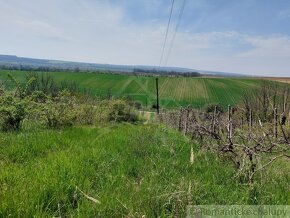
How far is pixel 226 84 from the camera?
75125 millimetres

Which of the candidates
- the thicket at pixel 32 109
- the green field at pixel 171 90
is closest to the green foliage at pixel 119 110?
the thicket at pixel 32 109

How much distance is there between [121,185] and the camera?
129 inches

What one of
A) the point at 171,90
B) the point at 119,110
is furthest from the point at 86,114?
the point at 171,90

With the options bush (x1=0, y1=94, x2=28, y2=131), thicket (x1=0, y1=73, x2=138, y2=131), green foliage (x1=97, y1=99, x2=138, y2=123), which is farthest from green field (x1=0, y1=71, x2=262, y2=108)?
bush (x1=0, y1=94, x2=28, y2=131)

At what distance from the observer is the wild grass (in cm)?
259

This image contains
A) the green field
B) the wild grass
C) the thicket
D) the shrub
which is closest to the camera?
the wild grass

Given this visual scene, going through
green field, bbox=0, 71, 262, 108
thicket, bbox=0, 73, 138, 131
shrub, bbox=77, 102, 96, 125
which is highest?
thicket, bbox=0, 73, 138, 131

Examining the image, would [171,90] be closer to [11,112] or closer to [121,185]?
[11,112]

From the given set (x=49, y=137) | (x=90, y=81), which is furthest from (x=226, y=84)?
(x=49, y=137)

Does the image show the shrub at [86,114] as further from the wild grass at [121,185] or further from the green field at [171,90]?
the green field at [171,90]

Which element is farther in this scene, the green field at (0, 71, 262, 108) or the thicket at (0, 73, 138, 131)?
the green field at (0, 71, 262, 108)

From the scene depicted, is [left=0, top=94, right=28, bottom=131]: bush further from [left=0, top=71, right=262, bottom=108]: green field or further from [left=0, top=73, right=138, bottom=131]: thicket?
[left=0, top=71, right=262, bottom=108]: green field

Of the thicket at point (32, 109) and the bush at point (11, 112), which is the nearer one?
the bush at point (11, 112)

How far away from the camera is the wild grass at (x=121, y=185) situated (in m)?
2.59
